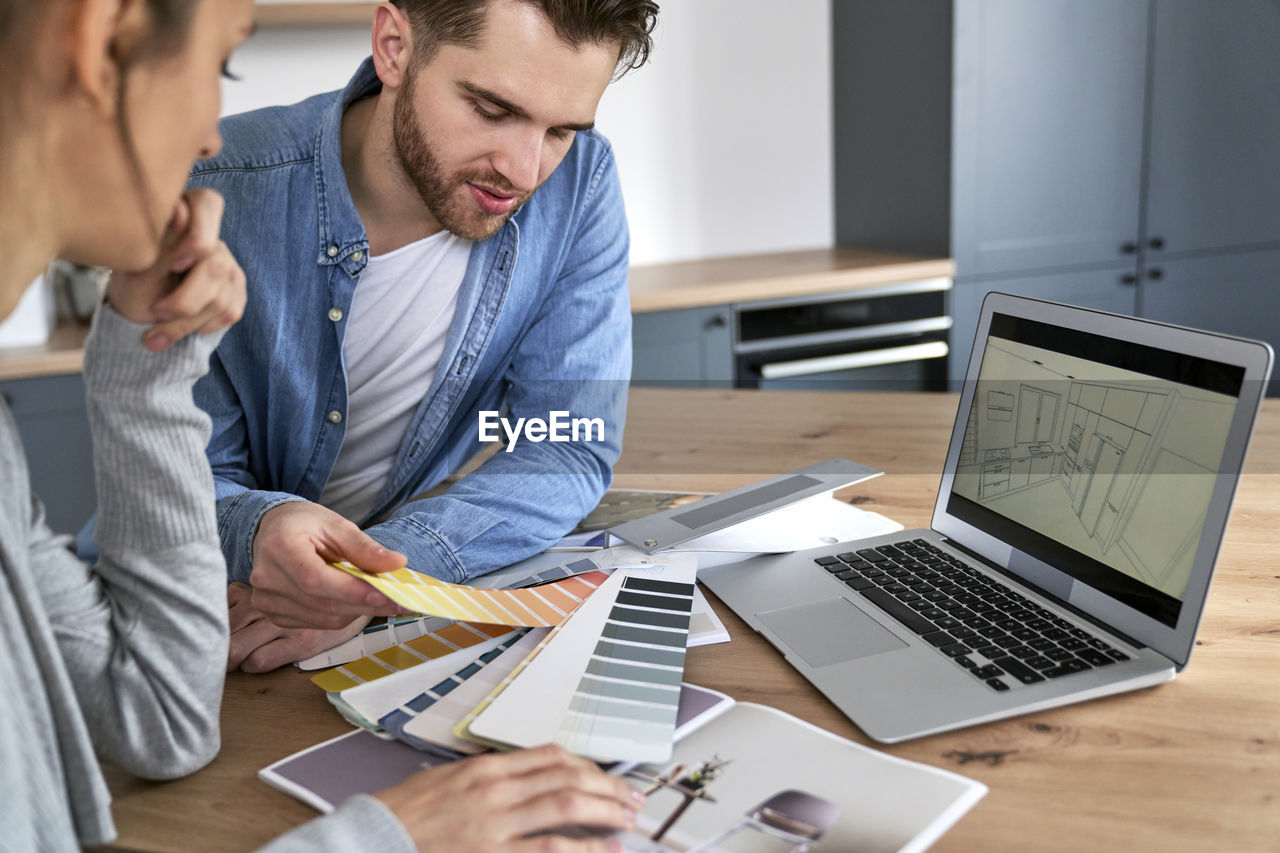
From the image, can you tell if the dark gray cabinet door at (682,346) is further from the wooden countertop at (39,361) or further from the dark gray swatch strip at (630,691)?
the dark gray swatch strip at (630,691)

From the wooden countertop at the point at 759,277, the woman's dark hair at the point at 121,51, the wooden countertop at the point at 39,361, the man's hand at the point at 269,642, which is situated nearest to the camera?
the woman's dark hair at the point at 121,51

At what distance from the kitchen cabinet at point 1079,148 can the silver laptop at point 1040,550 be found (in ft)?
7.43

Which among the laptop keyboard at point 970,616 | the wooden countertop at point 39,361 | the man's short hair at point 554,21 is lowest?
the laptop keyboard at point 970,616

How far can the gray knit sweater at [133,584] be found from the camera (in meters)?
0.70

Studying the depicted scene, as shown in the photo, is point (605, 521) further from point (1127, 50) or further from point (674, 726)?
point (1127, 50)

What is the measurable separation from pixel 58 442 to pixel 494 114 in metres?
1.62

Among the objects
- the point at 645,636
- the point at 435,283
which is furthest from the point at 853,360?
the point at 645,636

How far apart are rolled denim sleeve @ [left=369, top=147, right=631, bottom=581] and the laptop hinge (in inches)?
17.5

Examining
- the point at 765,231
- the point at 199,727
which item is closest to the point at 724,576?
the point at 199,727

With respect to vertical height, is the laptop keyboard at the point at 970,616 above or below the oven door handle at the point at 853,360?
above

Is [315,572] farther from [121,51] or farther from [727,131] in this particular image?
[727,131]

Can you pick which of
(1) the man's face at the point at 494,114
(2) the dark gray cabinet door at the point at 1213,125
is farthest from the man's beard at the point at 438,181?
(2) the dark gray cabinet door at the point at 1213,125

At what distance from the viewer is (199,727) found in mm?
760

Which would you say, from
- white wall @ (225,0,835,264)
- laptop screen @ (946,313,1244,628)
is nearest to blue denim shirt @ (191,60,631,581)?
laptop screen @ (946,313,1244,628)
